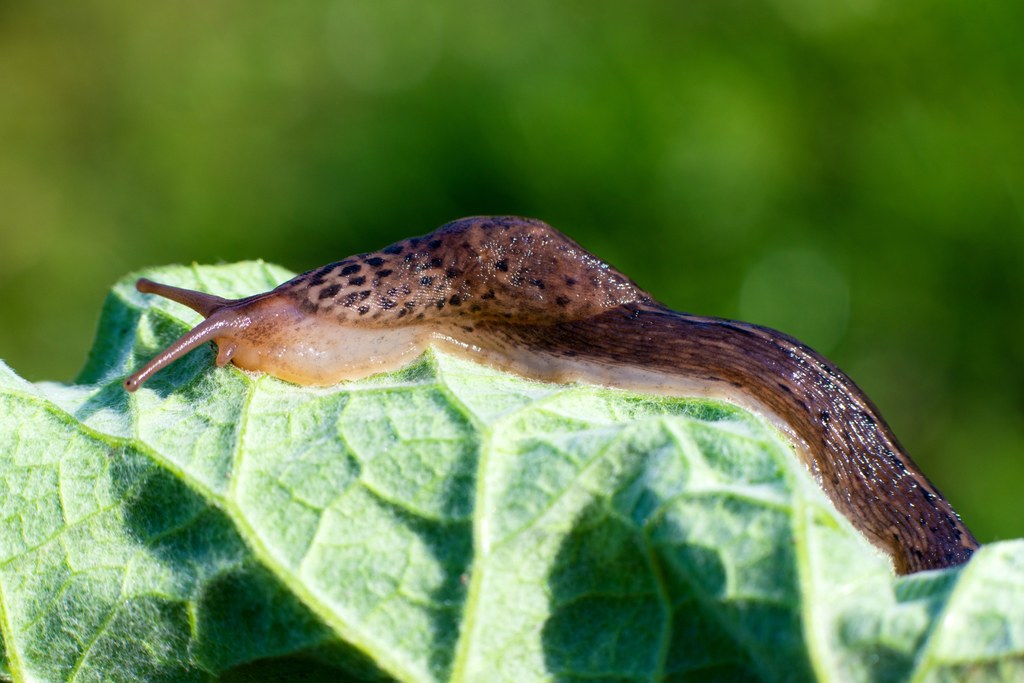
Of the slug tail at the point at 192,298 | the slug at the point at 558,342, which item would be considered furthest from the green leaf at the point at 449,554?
the slug tail at the point at 192,298

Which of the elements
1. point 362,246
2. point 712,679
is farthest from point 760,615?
point 362,246

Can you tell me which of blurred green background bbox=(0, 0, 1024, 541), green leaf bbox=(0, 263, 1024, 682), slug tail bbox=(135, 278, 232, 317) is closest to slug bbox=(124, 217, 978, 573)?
slug tail bbox=(135, 278, 232, 317)

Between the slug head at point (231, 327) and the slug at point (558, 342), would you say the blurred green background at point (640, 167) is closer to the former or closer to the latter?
Result: the slug at point (558, 342)

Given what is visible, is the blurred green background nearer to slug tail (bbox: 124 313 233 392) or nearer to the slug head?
the slug head

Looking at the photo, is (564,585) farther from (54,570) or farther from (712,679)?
(54,570)

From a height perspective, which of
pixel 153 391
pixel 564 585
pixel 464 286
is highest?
pixel 464 286

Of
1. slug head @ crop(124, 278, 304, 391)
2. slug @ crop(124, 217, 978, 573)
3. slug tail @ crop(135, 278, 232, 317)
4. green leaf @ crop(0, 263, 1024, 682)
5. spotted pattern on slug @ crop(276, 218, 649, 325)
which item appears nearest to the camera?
green leaf @ crop(0, 263, 1024, 682)
